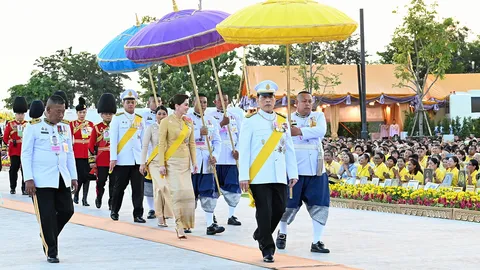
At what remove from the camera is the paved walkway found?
409 inches

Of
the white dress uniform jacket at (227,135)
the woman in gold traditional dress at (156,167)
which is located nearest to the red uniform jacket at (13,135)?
the woman in gold traditional dress at (156,167)

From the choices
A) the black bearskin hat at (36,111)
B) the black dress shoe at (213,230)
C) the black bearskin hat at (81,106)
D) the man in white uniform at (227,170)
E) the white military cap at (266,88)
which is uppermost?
the white military cap at (266,88)

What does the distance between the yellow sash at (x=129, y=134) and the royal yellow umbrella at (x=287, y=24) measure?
4.32 metres

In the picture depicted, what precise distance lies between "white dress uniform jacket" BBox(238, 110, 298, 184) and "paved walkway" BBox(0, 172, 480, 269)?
93cm

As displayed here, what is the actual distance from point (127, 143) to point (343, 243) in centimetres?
446

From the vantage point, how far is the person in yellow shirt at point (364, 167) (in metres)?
19.8

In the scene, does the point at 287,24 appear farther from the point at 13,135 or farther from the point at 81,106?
the point at 13,135

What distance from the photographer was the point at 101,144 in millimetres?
16812

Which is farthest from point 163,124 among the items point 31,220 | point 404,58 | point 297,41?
point 404,58

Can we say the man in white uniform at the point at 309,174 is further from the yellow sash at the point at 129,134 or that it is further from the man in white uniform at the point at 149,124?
the man in white uniform at the point at 149,124

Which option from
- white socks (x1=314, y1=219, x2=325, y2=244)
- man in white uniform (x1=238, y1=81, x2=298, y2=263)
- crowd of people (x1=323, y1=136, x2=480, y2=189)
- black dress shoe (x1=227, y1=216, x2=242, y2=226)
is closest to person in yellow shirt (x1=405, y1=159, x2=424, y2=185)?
crowd of people (x1=323, y1=136, x2=480, y2=189)

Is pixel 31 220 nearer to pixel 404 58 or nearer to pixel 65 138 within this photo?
pixel 65 138

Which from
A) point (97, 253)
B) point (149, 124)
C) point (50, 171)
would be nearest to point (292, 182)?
point (97, 253)

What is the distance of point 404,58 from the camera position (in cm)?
4512
